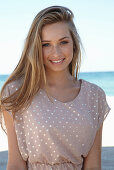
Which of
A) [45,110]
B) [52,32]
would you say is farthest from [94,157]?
[52,32]

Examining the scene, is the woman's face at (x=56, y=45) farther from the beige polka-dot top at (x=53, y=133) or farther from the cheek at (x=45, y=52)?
the beige polka-dot top at (x=53, y=133)

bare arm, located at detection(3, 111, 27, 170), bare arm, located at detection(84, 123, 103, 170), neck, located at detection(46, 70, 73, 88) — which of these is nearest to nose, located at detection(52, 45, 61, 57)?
neck, located at detection(46, 70, 73, 88)

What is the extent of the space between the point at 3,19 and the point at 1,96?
4247 cm

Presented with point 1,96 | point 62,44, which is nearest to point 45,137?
point 1,96

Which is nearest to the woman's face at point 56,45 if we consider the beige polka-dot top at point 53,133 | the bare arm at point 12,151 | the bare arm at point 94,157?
the beige polka-dot top at point 53,133

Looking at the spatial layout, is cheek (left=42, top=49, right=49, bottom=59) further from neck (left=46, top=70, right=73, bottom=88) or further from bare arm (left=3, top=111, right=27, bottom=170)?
bare arm (left=3, top=111, right=27, bottom=170)

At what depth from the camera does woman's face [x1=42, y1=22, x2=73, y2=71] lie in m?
2.57

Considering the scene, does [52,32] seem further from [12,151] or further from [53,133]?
[12,151]

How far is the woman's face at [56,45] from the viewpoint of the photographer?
257 cm

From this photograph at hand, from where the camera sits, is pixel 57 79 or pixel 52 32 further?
pixel 57 79

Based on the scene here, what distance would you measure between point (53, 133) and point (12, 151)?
340 millimetres

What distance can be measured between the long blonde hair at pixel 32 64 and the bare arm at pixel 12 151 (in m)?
0.10

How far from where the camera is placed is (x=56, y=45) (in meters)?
2.58

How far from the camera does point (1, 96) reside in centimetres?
264
